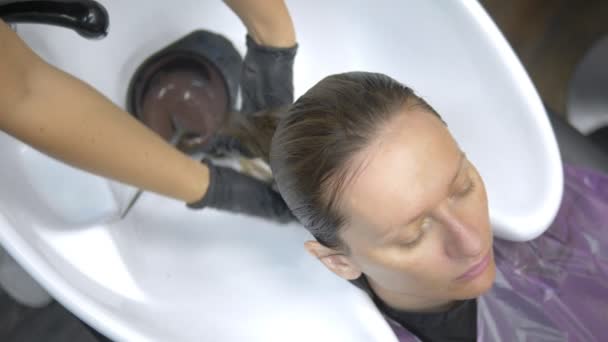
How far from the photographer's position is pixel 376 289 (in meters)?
0.61

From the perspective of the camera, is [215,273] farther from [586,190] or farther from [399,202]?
[586,190]

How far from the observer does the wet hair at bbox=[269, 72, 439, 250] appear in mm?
440

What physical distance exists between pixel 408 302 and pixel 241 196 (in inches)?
8.8

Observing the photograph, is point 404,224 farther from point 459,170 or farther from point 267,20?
point 267,20

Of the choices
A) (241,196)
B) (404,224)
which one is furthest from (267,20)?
(404,224)

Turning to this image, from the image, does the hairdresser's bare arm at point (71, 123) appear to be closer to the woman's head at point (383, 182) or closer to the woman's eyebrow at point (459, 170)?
the woman's head at point (383, 182)

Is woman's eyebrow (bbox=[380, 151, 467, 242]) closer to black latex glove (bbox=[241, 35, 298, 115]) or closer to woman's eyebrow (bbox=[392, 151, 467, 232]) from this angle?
woman's eyebrow (bbox=[392, 151, 467, 232])

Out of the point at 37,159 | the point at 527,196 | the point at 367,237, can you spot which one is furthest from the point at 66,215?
the point at 527,196

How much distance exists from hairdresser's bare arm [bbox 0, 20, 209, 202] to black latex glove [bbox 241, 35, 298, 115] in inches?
7.0

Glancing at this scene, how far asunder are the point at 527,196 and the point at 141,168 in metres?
0.42

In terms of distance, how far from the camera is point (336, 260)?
0.54 meters

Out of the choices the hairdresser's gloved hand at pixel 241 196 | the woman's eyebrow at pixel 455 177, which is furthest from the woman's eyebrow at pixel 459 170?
the hairdresser's gloved hand at pixel 241 196

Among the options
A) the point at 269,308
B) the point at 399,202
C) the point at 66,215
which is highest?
the point at 399,202

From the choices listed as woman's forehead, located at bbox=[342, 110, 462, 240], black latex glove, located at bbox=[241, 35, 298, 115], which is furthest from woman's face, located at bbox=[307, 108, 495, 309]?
black latex glove, located at bbox=[241, 35, 298, 115]
